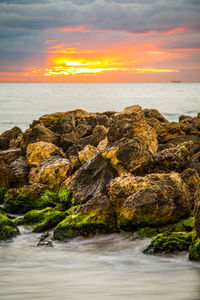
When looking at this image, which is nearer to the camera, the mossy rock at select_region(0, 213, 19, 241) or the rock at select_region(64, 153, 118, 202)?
the mossy rock at select_region(0, 213, 19, 241)

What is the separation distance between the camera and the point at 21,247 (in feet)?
28.0

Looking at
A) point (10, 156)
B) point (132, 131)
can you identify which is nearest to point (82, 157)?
point (132, 131)

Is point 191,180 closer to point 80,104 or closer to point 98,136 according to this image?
point 98,136

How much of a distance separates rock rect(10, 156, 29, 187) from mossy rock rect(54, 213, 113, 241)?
5531mm

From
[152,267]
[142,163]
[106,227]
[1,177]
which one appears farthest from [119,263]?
[1,177]

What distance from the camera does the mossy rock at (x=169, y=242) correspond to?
24.4 feet

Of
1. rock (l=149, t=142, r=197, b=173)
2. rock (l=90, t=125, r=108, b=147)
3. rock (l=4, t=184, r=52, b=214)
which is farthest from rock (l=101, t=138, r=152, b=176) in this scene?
rock (l=90, t=125, r=108, b=147)

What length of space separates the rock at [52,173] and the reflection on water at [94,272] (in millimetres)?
3658

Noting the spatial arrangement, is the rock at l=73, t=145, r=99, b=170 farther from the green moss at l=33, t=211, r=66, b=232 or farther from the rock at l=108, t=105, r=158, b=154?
the green moss at l=33, t=211, r=66, b=232

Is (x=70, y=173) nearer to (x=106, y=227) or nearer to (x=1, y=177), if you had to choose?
(x=1, y=177)

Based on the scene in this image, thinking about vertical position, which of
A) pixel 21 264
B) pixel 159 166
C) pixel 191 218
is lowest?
pixel 21 264

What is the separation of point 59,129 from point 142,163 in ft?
37.9

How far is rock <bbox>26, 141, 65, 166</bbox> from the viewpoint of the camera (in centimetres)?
1486

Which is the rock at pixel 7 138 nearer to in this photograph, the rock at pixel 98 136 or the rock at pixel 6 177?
the rock at pixel 98 136
